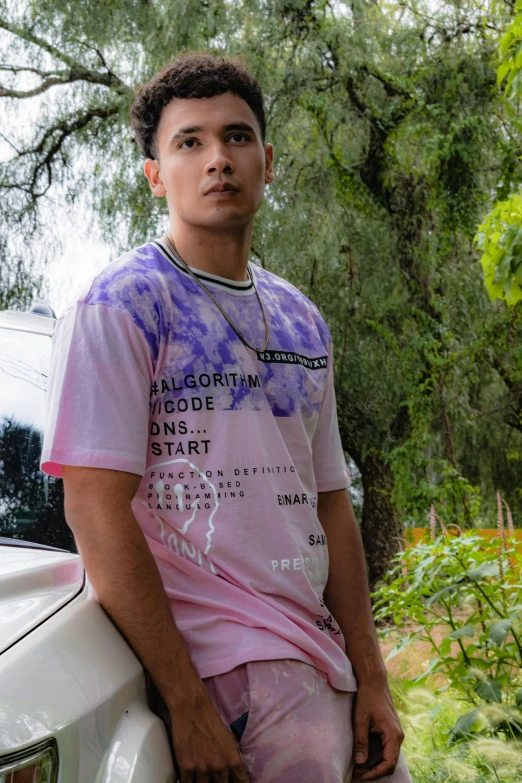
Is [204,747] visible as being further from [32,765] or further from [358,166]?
[358,166]

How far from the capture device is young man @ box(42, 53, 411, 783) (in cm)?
151

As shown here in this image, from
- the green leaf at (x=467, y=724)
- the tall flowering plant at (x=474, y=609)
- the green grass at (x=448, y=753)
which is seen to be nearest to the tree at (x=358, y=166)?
the green grass at (x=448, y=753)

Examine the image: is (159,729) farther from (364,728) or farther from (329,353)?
(329,353)

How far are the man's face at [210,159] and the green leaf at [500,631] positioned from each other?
2180mm

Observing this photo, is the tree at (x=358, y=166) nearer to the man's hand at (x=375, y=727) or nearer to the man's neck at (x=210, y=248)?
the man's neck at (x=210, y=248)

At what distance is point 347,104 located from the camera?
9.38m

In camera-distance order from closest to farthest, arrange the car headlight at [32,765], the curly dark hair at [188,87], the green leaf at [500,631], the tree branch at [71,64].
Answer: the car headlight at [32,765] → the curly dark hair at [188,87] → the green leaf at [500,631] → the tree branch at [71,64]

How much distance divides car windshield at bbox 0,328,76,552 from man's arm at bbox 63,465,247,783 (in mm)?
599

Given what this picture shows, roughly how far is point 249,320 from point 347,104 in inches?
319

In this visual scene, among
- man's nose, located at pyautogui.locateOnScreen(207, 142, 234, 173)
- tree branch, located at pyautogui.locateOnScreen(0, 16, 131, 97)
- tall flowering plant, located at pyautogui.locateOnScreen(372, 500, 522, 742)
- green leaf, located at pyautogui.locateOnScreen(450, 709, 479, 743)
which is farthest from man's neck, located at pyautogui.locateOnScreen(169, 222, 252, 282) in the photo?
tree branch, located at pyautogui.locateOnScreen(0, 16, 131, 97)

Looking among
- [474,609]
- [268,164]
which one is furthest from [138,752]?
[474,609]

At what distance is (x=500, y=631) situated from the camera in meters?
3.45

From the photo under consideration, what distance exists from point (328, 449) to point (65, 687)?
3.20 feet

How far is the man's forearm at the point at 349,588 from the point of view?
192 centimetres
